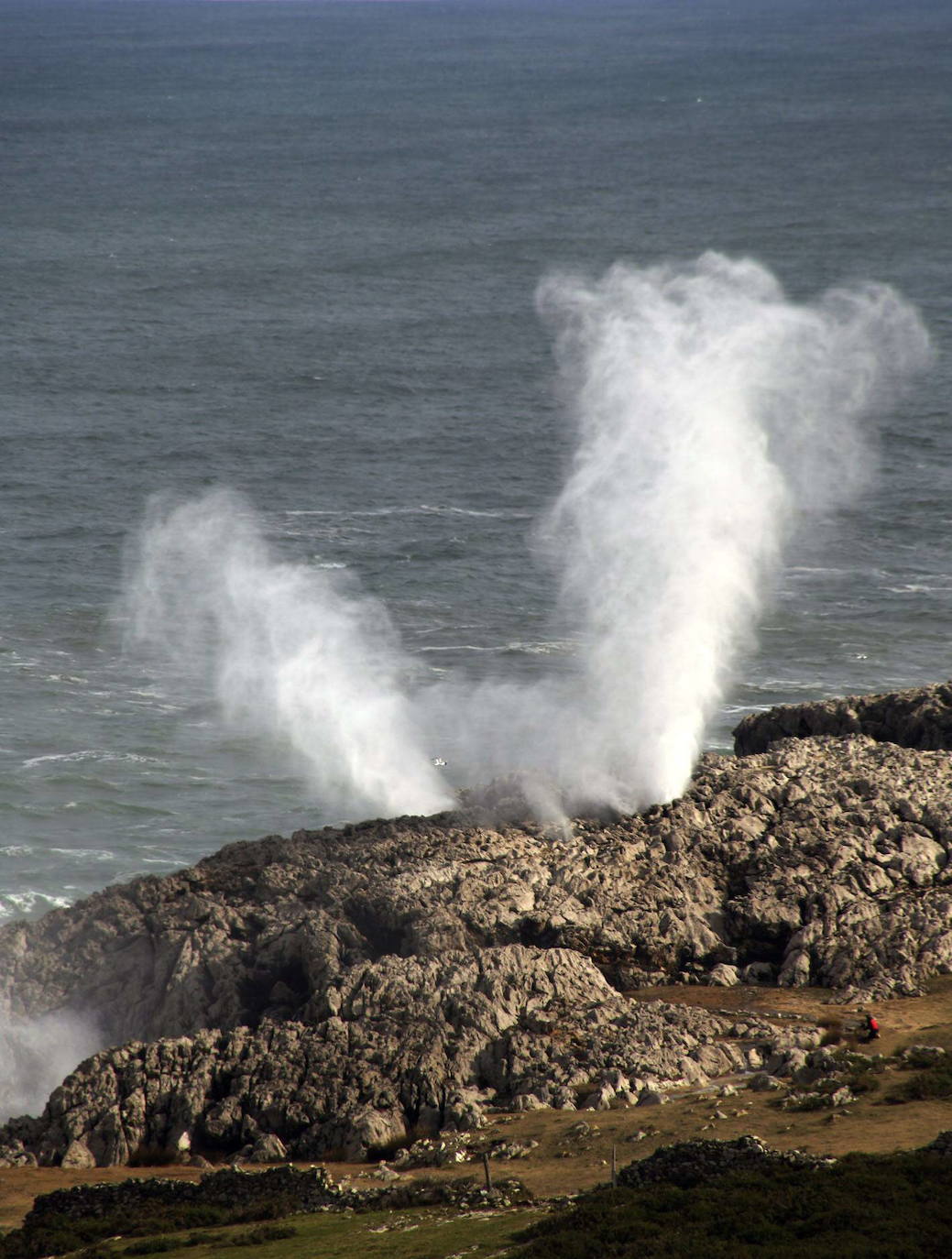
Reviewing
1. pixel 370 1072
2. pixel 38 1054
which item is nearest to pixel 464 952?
pixel 370 1072

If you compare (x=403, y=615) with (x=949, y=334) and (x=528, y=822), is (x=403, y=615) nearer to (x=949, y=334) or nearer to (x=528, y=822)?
(x=528, y=822)

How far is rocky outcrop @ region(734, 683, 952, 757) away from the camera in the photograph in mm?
68375

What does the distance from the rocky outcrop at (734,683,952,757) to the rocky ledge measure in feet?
15.9

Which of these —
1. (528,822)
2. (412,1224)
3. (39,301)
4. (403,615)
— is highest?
(39,301)

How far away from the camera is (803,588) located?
114250 millimetres

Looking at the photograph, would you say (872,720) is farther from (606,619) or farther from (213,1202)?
(213,1202)

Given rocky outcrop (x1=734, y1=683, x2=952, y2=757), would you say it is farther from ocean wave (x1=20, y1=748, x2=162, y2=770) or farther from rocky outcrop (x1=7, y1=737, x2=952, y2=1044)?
ocean wave (x1=20, y1=748, x2=162, y2=770)

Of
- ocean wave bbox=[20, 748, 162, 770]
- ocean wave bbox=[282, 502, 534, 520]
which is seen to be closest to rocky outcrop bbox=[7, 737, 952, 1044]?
ocean wave bbox=[20, 748, 162, 770]

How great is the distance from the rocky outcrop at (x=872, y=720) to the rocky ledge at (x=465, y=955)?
4831mm

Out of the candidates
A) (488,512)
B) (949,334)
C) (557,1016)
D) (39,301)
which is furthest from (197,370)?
(557,1016)

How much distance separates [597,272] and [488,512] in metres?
77.5

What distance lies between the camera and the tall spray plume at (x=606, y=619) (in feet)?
228

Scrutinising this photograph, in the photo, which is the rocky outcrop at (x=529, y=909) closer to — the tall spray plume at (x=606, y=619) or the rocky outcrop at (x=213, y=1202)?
the tall spray plume at (x=606, y=619)

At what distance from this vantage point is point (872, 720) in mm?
69875
